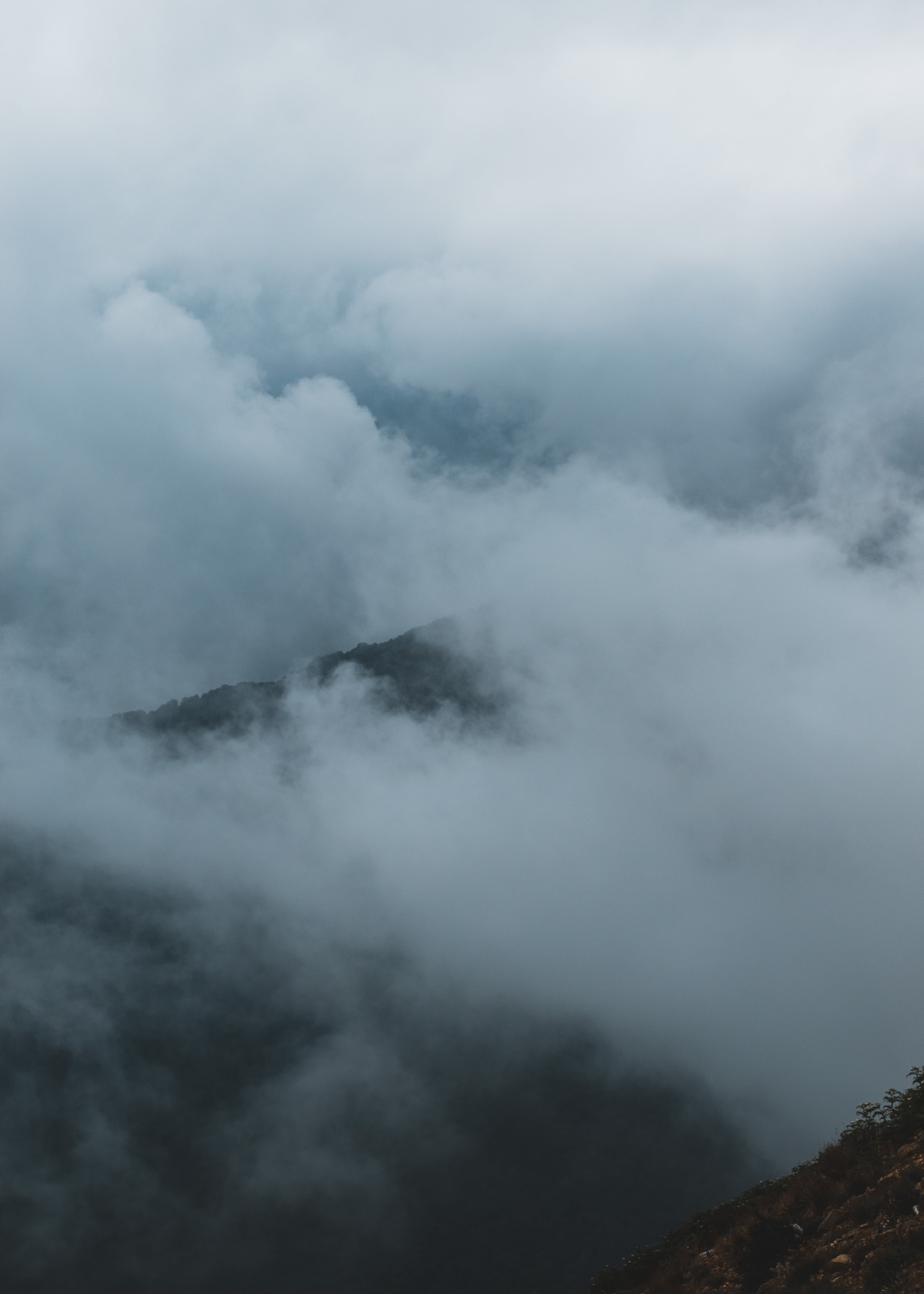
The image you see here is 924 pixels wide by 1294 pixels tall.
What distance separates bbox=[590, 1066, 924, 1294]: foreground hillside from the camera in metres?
24.9

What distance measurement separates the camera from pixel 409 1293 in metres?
187

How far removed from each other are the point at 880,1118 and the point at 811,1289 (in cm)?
1186

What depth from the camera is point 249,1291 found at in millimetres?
190500

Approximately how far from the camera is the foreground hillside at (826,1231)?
24.9 m

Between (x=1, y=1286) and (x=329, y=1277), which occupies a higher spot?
(x=1, y=1286)

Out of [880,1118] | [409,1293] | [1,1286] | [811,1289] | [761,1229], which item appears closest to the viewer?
[811,1289]

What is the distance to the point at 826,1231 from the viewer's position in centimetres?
→ 2858

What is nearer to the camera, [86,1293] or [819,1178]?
[819,1178]

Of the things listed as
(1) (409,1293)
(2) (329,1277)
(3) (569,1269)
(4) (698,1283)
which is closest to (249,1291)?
(2) (329,1277)

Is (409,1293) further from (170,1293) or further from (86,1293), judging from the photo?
(86,1293)

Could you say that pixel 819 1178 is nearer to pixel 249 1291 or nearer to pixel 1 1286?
pixel 249 1291

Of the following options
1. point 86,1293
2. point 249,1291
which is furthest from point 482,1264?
point 86,1293

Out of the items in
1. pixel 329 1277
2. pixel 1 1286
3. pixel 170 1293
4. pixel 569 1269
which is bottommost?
pixel 569 1269

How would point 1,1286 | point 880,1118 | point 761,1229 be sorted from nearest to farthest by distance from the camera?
1. point 761,1229
2. point 880,1118
3. point 1,1286
